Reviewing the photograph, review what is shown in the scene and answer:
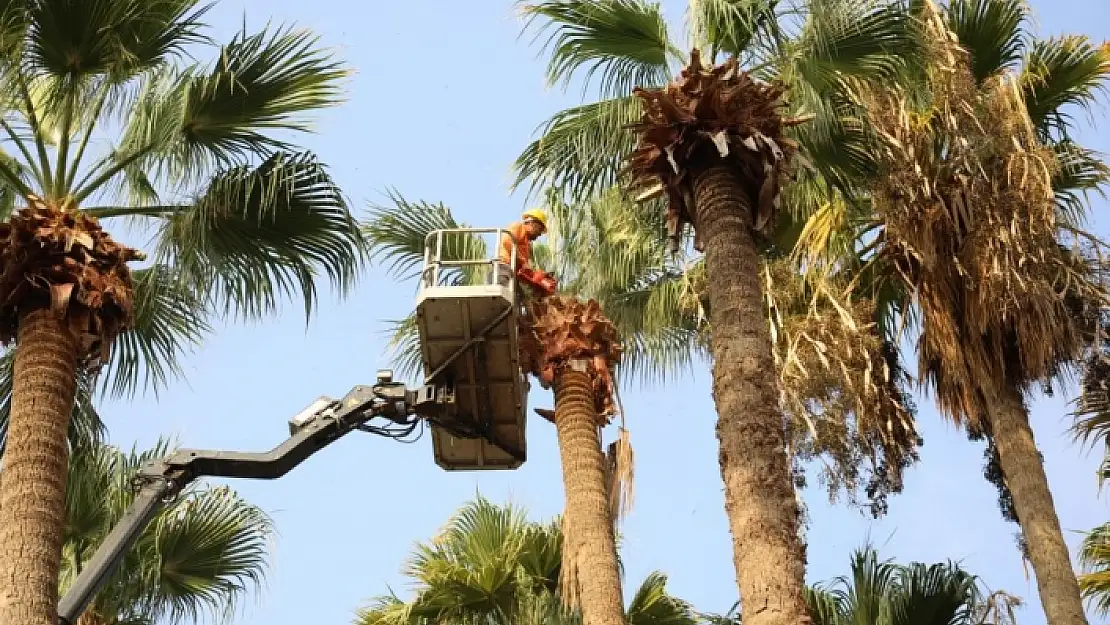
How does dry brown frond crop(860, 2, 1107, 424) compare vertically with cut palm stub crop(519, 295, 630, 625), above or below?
above

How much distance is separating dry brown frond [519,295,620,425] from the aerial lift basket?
263 mm

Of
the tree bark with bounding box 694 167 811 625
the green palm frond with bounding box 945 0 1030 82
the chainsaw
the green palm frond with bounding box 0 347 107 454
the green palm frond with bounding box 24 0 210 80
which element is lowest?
the tree bark with bounding box 694 167 811 625

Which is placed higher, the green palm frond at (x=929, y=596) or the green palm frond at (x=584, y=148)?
the green palm frond at (x=584, y=148)

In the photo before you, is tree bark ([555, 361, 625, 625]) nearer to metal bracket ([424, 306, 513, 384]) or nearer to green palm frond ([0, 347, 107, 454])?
metal bracket ([424, 306, 513, 384])

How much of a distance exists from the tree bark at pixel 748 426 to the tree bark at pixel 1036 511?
4.72 m

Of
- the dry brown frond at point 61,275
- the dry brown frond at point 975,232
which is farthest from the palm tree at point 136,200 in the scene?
the dry brown frond at point 975,232

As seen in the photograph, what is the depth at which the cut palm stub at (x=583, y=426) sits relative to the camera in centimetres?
1380

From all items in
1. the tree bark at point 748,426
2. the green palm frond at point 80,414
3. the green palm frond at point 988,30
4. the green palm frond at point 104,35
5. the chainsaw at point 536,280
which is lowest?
the tree bark at point 748,426

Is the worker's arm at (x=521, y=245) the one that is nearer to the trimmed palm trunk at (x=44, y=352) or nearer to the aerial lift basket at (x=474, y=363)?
the aerial lift basket at (x=474, y=363)

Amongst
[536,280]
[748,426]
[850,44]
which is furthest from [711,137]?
[536,280]

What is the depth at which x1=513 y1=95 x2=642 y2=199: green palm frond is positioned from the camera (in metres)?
14.3

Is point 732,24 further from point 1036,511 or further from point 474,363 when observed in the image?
point 1036,511

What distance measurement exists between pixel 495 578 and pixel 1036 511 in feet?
17.2

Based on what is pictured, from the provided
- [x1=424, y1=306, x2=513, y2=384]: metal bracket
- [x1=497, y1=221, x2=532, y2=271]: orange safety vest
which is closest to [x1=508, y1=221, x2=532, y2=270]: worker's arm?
[x1=497, y1=221, x2=532, y2=271]: orange safety vest
